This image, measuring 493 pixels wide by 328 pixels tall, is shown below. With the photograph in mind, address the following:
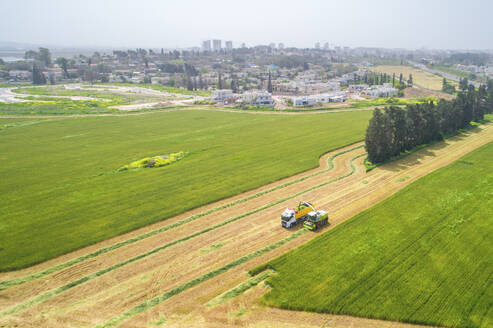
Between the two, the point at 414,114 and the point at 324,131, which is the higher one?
the point at 414,114

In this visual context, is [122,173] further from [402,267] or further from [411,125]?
[411,125]

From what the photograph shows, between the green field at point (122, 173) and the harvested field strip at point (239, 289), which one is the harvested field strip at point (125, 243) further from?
the harvested field strip at point (239, 289)

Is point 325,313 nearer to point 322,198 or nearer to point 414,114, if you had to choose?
point 322,198

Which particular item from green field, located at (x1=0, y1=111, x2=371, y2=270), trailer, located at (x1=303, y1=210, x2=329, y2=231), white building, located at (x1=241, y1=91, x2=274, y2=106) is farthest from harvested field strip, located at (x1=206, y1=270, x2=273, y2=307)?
white building, located at (x1=241, y1=91, x2=274, y2=106)

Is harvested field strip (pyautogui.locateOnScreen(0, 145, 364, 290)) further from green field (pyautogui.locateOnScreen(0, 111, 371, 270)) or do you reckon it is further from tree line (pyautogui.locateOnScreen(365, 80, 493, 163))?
tree line (pyautogui.locateOnScreen(365, 80, 493, 163))

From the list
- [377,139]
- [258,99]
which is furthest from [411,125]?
[258,99]

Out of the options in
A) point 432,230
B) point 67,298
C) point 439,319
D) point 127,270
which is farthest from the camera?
point 432,230

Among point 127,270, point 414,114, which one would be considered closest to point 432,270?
point 127,270
